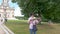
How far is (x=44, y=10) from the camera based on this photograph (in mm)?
38875

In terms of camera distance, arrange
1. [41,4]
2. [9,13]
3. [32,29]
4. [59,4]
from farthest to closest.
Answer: [9,13]
[41,4]
[59,4]
[32,29]

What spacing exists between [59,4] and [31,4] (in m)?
4.68

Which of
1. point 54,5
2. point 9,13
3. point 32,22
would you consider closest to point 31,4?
point 54,5

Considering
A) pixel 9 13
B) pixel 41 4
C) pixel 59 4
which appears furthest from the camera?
pixel 9 13

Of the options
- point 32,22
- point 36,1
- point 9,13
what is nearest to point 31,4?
point 36,1

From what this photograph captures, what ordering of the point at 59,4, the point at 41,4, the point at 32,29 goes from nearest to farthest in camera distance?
the point at 32,29, the point at 59,4, the point at 41,4

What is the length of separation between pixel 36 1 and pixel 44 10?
2.50m

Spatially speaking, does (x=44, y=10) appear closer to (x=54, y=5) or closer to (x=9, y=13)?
(x=54, y=5)

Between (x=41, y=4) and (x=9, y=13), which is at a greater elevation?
(x=41, y=4)

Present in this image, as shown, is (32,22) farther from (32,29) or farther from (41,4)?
(41,4)

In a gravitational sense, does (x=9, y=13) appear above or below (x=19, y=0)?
below

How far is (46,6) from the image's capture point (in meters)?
37.7

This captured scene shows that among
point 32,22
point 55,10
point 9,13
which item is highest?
point 32,22

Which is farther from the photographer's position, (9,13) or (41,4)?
(9,13)
